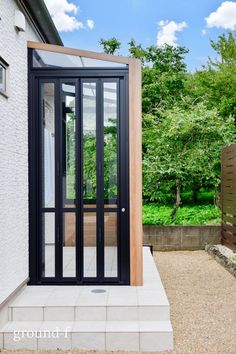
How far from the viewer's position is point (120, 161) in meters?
5.83

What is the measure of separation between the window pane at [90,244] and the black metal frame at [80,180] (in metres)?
0.05

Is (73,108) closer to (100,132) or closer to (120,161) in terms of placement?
(100,132)

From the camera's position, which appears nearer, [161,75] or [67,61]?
[67,61]

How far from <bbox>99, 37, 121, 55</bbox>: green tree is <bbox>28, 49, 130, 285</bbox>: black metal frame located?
50.4 feet

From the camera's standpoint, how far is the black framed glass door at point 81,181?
19.1 feet

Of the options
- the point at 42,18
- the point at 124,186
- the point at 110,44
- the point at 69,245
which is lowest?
the point at 69,245

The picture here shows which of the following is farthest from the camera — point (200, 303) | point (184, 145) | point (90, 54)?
point (184, 145)

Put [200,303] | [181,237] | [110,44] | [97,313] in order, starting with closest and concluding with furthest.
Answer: [97,313] → [200,303] → [181,237] → [110,44]

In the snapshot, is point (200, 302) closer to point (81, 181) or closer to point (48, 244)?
point (48, 244)

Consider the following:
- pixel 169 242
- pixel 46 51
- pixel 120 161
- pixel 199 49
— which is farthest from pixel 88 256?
pixel 199 49

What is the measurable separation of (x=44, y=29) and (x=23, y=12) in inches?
42.1

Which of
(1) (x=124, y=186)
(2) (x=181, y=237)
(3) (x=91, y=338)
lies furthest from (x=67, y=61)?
(2) (x=181, y=237)

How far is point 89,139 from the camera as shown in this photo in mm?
5898

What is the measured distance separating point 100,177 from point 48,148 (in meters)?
0.77
